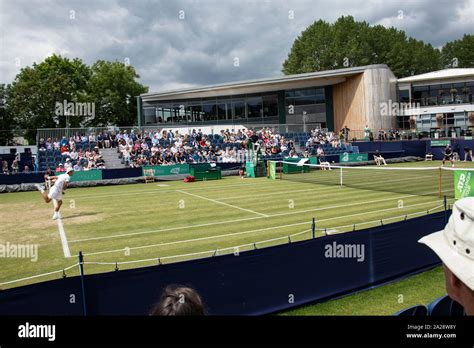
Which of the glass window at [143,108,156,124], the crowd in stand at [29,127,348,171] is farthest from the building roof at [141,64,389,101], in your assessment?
the crowd in stand at [29,127,348,171]

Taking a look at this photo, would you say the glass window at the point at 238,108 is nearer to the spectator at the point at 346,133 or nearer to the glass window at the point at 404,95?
the spectator at the point at 346,133

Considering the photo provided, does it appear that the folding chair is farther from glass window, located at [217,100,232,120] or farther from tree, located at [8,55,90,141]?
tree, located at [8,55,90,141]

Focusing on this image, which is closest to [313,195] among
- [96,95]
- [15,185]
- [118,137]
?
[15,185]

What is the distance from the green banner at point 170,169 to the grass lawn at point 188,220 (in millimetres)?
7530

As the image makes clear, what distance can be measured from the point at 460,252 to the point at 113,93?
278ft

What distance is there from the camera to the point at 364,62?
283 ft

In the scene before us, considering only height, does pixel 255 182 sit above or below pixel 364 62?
below

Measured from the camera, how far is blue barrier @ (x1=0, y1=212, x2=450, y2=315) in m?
6.29

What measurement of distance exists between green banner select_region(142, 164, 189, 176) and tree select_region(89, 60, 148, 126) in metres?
50.5

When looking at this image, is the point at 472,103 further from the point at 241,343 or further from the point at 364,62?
the point at 241,343

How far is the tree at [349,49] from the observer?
279 ft

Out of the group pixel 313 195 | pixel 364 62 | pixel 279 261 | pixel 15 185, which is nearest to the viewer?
pixel 279 261

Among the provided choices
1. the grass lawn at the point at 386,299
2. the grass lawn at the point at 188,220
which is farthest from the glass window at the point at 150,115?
the grass lawn at the point at 386,299

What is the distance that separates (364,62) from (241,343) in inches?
3579
